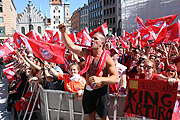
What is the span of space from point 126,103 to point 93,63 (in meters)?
0.90

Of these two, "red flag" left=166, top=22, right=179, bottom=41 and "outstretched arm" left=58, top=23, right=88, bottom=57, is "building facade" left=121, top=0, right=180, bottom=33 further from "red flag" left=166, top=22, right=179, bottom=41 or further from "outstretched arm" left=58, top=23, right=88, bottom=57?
"outstretched arm" left=58, top=23, right=88, bottom=57

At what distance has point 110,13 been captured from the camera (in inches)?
2002

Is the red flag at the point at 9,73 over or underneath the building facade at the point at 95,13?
underneath

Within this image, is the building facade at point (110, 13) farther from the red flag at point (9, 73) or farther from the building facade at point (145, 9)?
the red flag at point (9, 73)

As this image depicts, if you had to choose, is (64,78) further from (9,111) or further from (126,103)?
(9,111)

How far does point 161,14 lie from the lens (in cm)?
2000

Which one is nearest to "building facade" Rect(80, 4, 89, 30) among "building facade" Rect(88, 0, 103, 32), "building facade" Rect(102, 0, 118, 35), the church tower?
"building facade" Rect(88, 0, 103, 32)

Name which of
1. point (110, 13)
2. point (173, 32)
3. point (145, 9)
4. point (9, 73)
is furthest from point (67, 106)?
point (110, 13)

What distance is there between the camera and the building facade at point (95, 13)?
56.8 m

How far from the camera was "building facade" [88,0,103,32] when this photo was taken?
56.8 metres

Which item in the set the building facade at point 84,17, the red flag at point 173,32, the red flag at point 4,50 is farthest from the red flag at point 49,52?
the building facade at point 84,17

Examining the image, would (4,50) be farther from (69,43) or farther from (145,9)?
(145,9)

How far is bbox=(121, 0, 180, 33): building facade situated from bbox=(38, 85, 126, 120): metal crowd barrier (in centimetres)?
1733

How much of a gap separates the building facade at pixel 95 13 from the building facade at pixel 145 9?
31474mm
